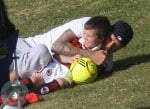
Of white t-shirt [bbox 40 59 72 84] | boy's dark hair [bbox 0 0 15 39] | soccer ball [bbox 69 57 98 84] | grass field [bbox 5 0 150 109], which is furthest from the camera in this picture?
white t-shirt [bbox 40 59 72 84]

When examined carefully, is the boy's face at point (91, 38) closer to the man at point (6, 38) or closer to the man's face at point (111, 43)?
the man's face at point (111, 43)

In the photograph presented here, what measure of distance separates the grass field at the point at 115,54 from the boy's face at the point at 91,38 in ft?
1.59

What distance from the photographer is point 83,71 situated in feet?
29.0

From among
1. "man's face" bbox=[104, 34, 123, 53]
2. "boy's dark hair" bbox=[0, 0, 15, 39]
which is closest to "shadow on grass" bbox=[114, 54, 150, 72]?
"man's face" bbox=[104, 34, 123, 53]

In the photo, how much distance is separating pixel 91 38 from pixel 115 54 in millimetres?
1406

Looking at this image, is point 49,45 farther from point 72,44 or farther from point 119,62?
point 119,62

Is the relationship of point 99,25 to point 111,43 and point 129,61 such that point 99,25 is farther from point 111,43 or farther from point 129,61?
point 129,61

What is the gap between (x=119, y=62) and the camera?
385 inches

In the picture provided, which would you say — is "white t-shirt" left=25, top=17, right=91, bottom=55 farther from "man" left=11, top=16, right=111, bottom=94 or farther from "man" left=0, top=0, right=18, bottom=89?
"man" left=0, top=0, right=18, bottom=89

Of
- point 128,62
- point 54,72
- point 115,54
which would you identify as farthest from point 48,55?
point 115,54

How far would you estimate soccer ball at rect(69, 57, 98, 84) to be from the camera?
8.77 meters

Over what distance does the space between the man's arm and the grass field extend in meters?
0.29

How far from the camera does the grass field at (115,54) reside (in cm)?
781

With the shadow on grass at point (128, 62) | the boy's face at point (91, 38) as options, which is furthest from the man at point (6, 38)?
the shadow on grass at point (128, 62)
